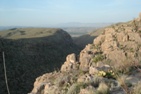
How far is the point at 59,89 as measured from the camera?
944 centimetres

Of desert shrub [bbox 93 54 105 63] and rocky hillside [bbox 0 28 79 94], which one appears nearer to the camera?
desert shrub [bbox 93 54 105 63]

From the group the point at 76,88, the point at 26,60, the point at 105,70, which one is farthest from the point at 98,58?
the point at 26,60

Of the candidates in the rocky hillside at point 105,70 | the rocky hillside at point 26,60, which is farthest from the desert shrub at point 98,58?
the rocky hillside at point 26,60

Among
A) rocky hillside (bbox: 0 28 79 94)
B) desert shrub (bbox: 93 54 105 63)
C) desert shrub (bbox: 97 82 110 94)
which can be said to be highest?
desert shrub (bbox: 97 82 110 94)

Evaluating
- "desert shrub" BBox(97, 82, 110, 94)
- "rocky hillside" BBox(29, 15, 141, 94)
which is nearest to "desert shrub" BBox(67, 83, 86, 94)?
"rocky hillside" BBox(29, 15, 141, 94)

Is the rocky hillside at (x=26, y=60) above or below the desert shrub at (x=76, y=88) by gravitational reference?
below

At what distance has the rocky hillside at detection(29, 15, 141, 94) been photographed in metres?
8.57

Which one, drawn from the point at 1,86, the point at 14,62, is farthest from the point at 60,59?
the point at 1,86

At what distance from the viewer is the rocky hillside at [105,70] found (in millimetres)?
8570

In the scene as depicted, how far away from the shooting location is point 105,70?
34.8 ft

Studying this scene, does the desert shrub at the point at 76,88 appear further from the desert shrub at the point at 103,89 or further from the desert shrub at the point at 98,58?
the desert shrub at the point at 98,58

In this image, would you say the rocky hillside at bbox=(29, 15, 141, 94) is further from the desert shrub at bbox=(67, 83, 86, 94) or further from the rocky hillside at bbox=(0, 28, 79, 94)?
the rocky hillside at bbox=(0, 28, 79, 94)

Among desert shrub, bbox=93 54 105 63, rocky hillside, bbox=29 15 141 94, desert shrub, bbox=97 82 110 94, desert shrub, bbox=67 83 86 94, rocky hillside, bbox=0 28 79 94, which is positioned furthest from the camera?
rocky hillside, bbox=0 28 79 94

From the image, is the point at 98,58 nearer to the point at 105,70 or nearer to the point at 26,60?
the point at 105,70
